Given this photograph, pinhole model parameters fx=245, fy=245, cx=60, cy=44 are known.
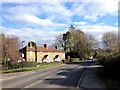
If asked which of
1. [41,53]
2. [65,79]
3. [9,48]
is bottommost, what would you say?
[65,79]

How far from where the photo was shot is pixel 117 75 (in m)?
21.5

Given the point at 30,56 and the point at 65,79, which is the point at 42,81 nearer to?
the point at 65,79

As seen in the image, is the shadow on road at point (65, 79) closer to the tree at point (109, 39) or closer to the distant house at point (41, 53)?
the tree at point (109, 39)

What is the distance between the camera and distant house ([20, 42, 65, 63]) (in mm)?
87994

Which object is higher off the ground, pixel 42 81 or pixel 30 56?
pixel 30 56

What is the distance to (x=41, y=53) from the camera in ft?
315

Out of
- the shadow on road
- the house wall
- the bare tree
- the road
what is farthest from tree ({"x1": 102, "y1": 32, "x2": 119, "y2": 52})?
the road


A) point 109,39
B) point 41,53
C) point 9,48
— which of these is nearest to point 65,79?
point 9,48

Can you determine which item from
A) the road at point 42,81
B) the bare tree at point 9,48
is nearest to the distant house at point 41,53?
the bare tree at point 9,48

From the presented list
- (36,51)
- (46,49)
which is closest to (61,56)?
(46,49)

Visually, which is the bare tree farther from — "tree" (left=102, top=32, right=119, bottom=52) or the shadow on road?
the shadow on road

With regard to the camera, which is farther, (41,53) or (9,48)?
(41,53)

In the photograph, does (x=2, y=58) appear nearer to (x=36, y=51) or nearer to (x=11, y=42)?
(x=11, y=42)

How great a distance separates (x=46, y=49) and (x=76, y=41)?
18527mm
